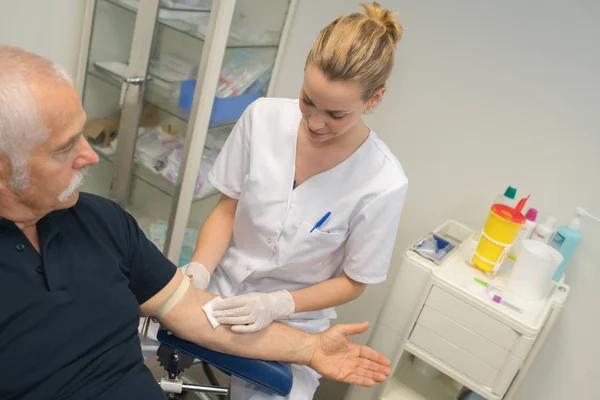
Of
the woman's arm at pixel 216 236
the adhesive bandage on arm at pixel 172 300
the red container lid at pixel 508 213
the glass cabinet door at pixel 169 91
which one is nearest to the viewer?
the adhesive bandage on arm at pixel 172 300

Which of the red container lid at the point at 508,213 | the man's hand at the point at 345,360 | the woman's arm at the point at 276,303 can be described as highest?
the red container lid at the point at 508,213

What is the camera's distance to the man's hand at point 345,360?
1.42 meters

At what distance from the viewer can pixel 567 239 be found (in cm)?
173

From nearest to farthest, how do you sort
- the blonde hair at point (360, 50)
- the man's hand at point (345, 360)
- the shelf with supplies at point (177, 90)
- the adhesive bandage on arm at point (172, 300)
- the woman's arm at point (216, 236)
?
the blonde hair at point (360, 50), the adhesive bandage on arm at point (172, 300), the man's hand at point (345, 360), the woman's arm at point (216, 236), the shelf with supplies at point (177, 90)

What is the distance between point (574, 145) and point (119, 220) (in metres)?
1.50

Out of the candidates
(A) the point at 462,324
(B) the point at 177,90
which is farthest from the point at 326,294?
(B) the point at 177,90

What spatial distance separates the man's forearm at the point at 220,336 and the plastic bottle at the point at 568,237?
99cm

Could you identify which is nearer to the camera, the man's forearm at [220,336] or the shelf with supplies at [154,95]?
the man's forearm at [220,336]

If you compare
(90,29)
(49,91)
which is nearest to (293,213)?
(49,91)

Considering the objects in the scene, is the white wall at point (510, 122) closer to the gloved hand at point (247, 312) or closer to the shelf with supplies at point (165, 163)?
the shelf with supplies at point (165, 163)

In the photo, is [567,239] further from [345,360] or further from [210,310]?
[210,310]

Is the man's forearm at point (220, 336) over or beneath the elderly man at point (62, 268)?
beneath

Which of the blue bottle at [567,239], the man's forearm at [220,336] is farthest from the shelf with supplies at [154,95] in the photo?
the blue bottle at [567,239]

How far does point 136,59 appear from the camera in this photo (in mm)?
1994
